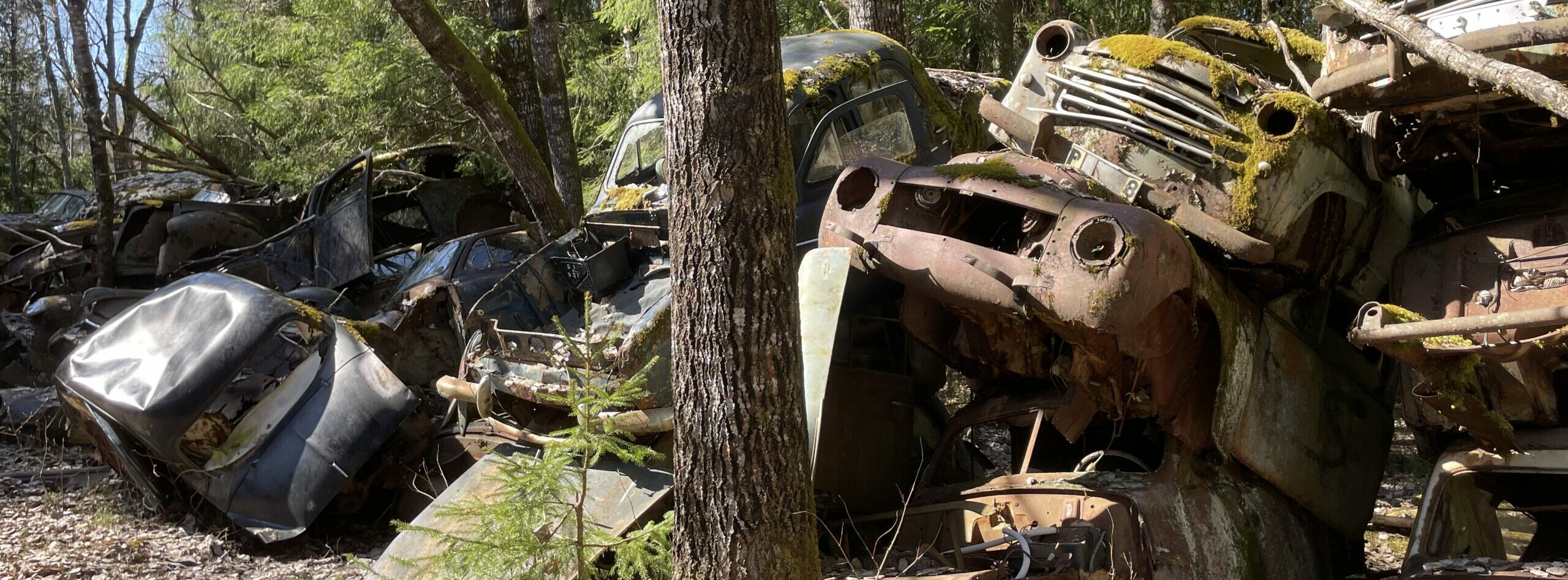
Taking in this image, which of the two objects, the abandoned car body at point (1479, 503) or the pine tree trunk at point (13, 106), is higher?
the pine tree trunk at point (13, 106)

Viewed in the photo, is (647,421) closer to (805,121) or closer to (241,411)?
A: (805,121)

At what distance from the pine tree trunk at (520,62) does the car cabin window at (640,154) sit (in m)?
2.57

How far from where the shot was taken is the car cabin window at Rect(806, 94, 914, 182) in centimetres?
767

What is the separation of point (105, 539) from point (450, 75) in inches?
160

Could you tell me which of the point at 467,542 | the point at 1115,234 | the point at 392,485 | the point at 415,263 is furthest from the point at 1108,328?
the point at 415,263

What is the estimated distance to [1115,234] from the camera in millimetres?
4949

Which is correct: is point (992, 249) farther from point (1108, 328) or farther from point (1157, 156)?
point (1157, 156)

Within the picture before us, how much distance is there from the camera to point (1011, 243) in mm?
5770

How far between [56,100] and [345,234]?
79.6 ft

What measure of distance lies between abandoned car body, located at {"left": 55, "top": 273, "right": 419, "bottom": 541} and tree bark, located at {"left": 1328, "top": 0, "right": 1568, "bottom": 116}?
5810 mm

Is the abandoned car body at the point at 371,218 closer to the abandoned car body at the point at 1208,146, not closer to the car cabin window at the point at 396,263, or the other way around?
the car cabin window at the point at 396,263

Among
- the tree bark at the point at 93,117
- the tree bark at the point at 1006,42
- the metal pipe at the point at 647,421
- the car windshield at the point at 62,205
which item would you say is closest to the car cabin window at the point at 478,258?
the tree bark at the point at 93,117

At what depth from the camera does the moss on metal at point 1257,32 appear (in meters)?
6.43

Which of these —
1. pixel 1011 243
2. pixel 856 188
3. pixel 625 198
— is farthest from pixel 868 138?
pixel 1011 243
